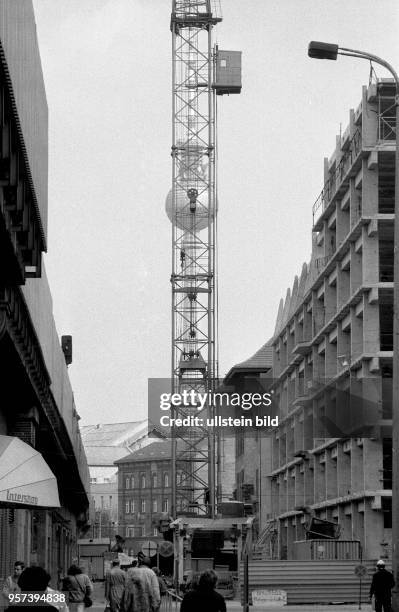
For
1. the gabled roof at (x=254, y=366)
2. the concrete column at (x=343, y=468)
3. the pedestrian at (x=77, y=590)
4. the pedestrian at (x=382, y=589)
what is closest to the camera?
the pedestrian at (x=77, y=590)

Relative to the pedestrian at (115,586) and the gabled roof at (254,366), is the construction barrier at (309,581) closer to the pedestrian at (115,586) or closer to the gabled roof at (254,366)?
the pedestrian at (115,586)

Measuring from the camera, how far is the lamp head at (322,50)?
23.1 m

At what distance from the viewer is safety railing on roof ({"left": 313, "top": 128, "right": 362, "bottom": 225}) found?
5850 centimetres

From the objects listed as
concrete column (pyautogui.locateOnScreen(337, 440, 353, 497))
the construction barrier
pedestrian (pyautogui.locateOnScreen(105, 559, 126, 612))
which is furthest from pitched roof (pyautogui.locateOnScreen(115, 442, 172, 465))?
pedestrian (pyautogui.locateOnScreen(105, 559, 126, 612))

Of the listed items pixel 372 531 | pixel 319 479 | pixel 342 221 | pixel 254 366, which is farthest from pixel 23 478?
pixel 254 366

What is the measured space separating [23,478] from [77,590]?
3019mm

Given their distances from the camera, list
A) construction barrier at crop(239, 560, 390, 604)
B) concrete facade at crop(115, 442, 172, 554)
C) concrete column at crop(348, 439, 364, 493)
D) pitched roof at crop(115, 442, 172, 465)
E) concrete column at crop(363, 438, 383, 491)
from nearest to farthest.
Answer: construction barrier at crop(239, 560, 390, 604)
concrete column at crop(363, 438, 383, 491)
concrete column at crop(348, 439, 364, 493)
concrete facade at crop(115, 442, 172, 554)
pitched roof at crop(115, 442, 172, 465)

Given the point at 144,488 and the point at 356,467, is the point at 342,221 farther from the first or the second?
the point at 144,488

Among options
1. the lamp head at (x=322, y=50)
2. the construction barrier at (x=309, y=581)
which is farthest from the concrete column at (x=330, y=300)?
the lamp head at (x=322, y=50)

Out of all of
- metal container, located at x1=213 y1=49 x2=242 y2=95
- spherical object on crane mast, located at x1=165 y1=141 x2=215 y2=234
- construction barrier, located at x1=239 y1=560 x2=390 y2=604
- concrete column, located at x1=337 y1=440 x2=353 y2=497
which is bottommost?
construction barrier, located at x1=239 y1=560 x2=390 y2=604

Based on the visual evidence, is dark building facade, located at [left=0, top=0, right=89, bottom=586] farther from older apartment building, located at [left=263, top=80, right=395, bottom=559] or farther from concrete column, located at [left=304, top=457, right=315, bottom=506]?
concrete column, located at [left=304, top=457, right=315, bottom=506]

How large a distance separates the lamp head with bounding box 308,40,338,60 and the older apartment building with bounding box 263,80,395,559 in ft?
94.8

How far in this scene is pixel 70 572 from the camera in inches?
836

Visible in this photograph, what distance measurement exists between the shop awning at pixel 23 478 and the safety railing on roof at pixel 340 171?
3992cm
